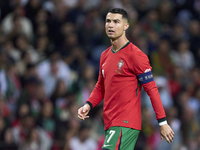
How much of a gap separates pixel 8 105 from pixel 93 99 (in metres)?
4.09

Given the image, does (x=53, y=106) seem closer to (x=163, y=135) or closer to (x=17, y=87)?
(x=17, y=87)

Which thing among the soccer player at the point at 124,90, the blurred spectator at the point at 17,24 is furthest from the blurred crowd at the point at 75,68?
the soccer player at the point at 124,90

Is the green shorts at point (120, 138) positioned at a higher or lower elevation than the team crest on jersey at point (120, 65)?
lower

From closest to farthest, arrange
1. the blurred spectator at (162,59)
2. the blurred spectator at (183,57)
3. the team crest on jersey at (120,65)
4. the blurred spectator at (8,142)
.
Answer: the team crest on jersey at (120,65) → the blurred spectator at (8,142) → the blurred spectator at (162,59) → the blurred spectator at (183,57)

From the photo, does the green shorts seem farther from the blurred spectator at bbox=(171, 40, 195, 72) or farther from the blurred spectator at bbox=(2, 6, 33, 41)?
the blurred spectator at bbox=(171, 40, 195, 72)

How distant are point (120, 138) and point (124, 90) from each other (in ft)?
1.71

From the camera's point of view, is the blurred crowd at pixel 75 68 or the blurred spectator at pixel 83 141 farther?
the blurred crowd at pixel 75 68

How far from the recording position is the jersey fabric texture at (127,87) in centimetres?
445

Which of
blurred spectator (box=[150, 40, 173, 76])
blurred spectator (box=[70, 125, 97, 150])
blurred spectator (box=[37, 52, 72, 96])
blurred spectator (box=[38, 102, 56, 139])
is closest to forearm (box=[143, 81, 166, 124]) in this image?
blurred spectator (box=[70, 125, 97, 150])

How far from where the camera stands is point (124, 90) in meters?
4.54

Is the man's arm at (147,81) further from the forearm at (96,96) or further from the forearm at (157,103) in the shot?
the forearm at (96,96)

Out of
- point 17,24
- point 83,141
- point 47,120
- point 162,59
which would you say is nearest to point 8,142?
point 47,120

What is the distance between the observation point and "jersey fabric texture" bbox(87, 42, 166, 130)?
4.45m

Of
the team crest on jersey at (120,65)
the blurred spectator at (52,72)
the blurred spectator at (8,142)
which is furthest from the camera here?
the blurred spectator at (52,72)
